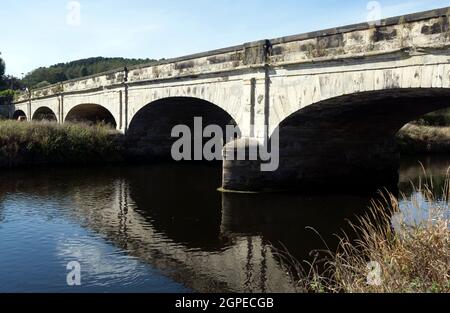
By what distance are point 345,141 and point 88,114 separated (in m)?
23.2

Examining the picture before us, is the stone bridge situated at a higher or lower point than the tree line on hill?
lower

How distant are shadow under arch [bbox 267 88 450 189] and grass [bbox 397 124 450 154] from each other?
43.8ft

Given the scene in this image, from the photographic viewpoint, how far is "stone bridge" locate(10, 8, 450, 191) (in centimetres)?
1037

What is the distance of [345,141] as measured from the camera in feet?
54.9

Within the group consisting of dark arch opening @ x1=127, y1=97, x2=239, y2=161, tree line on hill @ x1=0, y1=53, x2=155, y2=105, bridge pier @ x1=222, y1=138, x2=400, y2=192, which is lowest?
bridge pier @ x1=222, y1=138, x2=400, y2=192

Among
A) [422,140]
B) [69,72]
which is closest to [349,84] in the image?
[422,140]

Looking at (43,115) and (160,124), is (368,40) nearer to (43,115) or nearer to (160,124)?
(160,124)

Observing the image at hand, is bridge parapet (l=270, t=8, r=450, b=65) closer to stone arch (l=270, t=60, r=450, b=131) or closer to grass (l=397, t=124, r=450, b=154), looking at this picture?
stone arch (l=270, t=60, r=450, b=131)

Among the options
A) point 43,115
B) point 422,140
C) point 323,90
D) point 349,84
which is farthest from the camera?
point 43,115

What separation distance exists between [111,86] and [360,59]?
1724cm

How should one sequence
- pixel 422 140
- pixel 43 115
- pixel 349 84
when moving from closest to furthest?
pixel 349 84 → pixel 422 140 → pixel 43 115

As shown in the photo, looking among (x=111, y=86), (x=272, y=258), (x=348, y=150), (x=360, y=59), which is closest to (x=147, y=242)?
(x=272, y=258)

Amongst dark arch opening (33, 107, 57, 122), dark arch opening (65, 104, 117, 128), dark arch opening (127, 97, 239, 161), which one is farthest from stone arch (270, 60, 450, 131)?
dark arch opening (33, 107, 57, 122)
